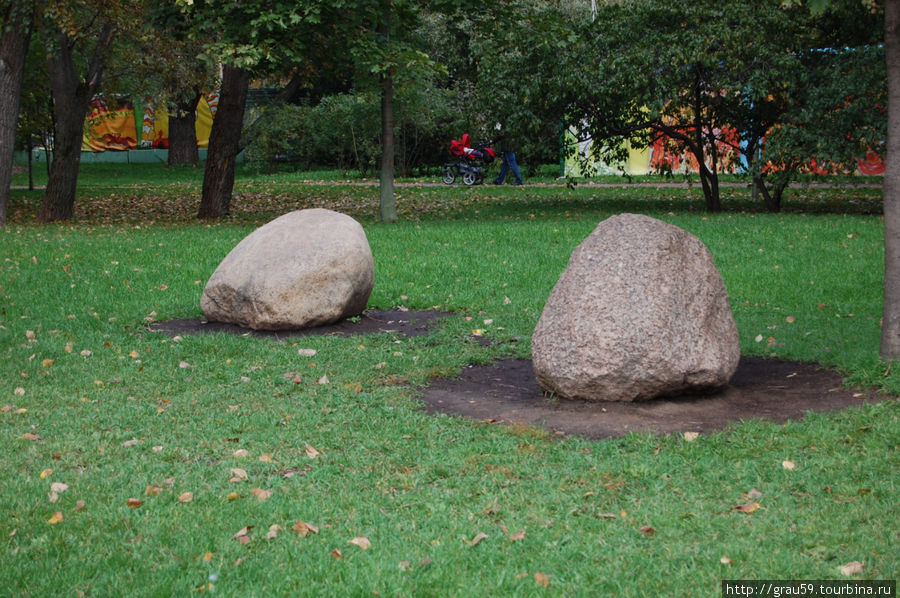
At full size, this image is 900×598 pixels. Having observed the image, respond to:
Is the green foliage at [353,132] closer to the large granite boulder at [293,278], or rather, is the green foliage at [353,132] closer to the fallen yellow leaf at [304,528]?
the large granite boulder at [293,278]

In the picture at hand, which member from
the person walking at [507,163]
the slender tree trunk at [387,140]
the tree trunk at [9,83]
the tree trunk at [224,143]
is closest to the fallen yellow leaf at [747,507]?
the slender tree trunk at [387,140]

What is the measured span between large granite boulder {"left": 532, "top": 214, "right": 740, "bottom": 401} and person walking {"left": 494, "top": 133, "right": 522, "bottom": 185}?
18.8 m

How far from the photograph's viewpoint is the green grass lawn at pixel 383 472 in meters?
3.96

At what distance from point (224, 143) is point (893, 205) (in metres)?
14.0

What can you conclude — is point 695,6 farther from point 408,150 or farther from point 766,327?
point 408,150

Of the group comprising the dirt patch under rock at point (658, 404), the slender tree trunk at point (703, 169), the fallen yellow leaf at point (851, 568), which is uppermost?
the slender tree trunk at point (703, 169)

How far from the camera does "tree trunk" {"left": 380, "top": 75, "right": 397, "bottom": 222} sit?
1669cm

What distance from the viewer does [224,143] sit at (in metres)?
18.2

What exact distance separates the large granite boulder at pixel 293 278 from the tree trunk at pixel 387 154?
7.68m

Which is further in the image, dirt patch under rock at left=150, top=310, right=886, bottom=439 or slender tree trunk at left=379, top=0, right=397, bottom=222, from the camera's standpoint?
slender tree trunk at left=379, top=0, right=397, bottom=222

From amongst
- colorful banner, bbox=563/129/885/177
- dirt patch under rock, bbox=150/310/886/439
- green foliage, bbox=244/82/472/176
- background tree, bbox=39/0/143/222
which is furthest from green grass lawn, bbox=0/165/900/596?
green foliage, bbox=244/82/472/176

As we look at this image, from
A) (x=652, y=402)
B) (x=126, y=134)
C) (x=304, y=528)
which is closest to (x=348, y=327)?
(x=652, y=402)

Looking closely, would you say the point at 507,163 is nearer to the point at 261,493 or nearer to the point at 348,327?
the point at 348,327

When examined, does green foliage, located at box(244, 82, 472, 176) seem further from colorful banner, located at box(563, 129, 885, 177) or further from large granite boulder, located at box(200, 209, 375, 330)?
large granite boulder, located at box(200, 209, 375, 330)
